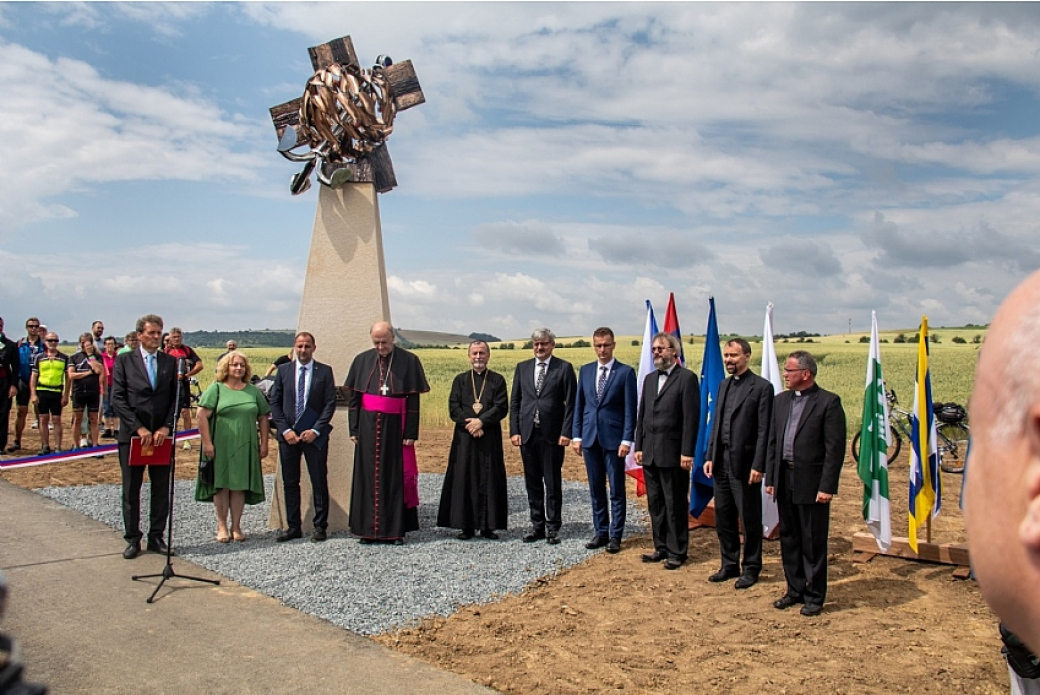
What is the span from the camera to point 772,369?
8.52 meters

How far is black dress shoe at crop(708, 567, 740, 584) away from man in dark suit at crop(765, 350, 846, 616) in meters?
0.63

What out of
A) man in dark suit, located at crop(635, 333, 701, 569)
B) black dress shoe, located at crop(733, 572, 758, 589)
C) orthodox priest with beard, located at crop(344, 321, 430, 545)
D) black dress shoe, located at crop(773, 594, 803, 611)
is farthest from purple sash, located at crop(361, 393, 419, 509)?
black dress shoe, located at crop(773, 594, 803, 611)

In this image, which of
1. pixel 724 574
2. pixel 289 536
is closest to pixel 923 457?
pixel 724 574

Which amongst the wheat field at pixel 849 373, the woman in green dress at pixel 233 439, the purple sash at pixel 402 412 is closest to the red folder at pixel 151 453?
the woman in green dress at pixel 233 439

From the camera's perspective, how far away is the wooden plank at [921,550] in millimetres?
7145

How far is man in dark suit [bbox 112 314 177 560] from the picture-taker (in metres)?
7.32

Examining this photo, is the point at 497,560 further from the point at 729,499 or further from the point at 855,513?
the point at 855,513

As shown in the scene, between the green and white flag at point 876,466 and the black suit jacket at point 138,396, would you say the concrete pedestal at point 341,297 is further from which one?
the green and white flag at point 876,466

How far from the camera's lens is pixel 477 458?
28.0ft

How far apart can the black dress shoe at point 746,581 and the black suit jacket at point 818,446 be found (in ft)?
3.09

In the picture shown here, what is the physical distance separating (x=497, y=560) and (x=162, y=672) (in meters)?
3.25

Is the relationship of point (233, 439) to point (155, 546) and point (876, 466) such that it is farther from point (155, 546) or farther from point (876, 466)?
point (876, 466)

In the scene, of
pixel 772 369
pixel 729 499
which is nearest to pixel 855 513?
pixel 772 369

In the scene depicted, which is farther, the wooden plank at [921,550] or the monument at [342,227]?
the monument at [342,227]
